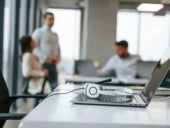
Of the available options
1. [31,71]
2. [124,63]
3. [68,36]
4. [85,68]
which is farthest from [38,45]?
[68,36]

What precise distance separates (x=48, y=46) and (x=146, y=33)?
5161 millimetres

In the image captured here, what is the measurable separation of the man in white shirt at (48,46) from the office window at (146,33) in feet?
14.0

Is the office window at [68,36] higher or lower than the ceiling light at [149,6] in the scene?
lower

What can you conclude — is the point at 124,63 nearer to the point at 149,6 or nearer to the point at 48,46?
the point at 48,46

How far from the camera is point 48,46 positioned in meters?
5.91

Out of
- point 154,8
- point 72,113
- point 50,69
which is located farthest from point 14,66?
point 72,113

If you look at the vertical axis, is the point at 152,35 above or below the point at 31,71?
above

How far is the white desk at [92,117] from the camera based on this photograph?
3.50ft

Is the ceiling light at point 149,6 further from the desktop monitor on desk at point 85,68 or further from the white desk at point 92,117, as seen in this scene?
the white desk at point 92,117

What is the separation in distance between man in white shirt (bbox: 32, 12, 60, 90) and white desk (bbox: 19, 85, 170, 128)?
394cm

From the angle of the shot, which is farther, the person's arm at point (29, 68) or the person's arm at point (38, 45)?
the person's arm at point (38, 45)

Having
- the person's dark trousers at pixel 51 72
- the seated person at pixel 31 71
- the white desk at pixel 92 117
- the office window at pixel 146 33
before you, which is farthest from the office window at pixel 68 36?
the white desk at pixel 92 117

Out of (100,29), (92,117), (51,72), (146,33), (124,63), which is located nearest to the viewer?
(92,117)

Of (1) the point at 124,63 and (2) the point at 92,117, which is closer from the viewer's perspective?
(2) the point at 92,117
